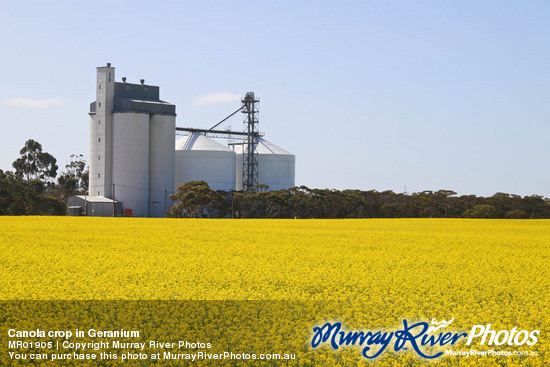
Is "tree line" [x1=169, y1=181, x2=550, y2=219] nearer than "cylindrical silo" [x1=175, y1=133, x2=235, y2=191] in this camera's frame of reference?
Yes

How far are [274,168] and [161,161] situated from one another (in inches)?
659

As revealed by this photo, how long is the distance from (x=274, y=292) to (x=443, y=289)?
3.39 metres

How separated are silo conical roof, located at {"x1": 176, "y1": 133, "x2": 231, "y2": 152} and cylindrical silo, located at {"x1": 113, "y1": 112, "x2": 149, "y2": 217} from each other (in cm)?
881

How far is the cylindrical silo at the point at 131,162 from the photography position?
Answer: 77500 millimetres

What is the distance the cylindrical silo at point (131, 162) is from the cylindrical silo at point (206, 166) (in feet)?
22.5

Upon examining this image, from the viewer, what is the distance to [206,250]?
72.0ft

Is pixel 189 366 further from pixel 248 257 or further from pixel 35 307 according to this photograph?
pixel 248 257

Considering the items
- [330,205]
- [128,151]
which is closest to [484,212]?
[330,205]

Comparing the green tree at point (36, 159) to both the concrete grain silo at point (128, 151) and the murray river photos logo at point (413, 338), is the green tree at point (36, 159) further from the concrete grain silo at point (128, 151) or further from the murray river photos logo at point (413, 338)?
the murray river photos logo at point (413, 338)

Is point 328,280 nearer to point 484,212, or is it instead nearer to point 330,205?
point 484,212

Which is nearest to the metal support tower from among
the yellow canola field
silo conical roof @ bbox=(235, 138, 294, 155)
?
silo conical roof @ bbox=(235, 138, 294, 155)

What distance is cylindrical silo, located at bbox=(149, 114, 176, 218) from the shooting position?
79.9 m

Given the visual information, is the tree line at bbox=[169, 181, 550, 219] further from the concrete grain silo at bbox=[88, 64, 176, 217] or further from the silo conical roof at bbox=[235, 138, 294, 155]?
the silo conical roof at bbox=[235, 138, 294, 155]

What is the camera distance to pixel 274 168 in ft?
302
